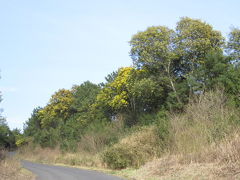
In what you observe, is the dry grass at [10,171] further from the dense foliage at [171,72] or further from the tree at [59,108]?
the tree at [59,108]

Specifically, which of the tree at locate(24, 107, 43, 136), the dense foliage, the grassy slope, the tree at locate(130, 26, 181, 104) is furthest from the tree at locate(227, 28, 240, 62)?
the tree at locate(24, 107, 43, 136)

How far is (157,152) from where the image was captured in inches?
781

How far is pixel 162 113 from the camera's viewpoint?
3284 cm

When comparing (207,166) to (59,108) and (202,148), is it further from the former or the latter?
(59,108)

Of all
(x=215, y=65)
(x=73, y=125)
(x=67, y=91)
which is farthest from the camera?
(x=67, y=91)

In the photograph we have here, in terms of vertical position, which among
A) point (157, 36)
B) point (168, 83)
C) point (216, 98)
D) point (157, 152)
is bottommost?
point (157, 152)

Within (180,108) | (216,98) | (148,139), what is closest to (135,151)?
(148,139)

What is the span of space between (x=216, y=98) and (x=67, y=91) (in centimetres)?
4351

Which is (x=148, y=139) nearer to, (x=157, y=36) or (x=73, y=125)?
(x=157, y=36)

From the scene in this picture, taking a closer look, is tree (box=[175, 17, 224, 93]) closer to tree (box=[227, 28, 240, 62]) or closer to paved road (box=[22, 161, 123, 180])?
tree (box=[227, 28, 240, 62])

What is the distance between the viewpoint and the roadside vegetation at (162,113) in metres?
14.7

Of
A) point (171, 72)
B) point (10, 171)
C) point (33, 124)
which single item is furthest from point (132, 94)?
point (33, 124)

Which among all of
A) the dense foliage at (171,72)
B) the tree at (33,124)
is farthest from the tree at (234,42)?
the tree at (33,124)

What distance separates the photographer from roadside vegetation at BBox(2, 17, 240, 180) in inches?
580
